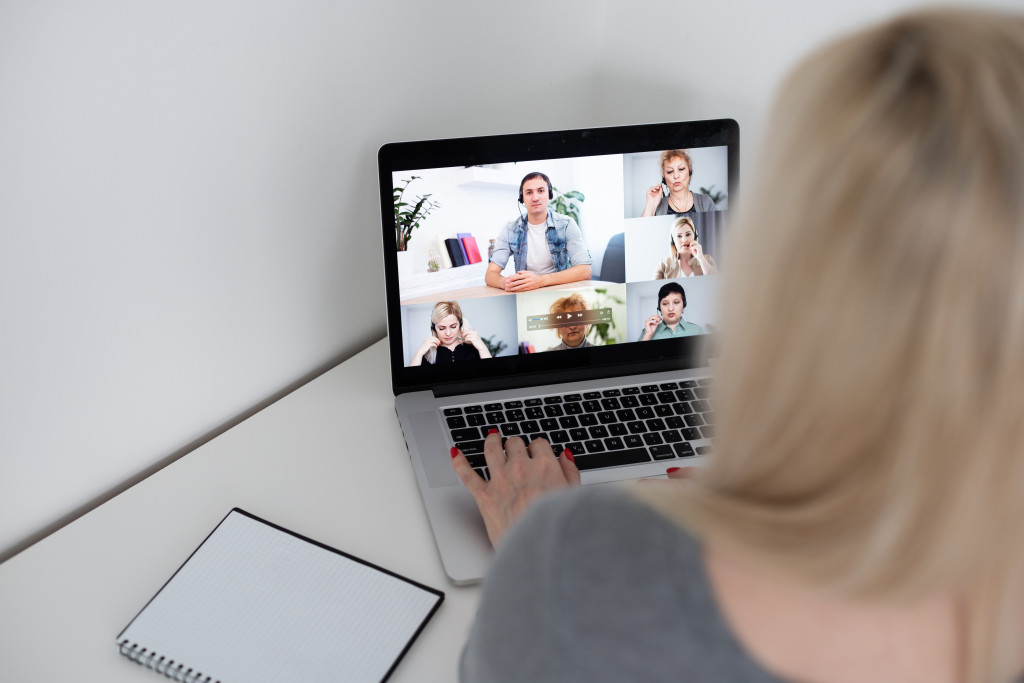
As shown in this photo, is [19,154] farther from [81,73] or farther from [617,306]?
[617,306]

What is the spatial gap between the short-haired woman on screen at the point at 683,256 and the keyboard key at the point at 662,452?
196mm

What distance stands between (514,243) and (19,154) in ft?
1.49

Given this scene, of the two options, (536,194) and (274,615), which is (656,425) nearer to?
(536,194)

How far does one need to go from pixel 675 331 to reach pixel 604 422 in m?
0.15

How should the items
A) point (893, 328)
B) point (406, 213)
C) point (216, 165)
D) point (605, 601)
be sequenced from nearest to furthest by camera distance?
1. point (893, 328)
2. point (605, 601)
3. point (216, 165)
4. point (406, 213)

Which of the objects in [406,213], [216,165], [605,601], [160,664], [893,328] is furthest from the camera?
[406,213]

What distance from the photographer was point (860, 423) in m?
0.33

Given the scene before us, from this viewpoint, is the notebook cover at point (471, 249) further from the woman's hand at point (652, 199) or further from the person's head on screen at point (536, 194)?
the woman's hand at point (652, 199)

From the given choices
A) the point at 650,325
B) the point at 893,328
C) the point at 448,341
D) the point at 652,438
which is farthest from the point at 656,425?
the point at 893,328

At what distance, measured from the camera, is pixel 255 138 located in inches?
29.6

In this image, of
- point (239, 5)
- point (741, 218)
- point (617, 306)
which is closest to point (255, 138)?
point (239, 5)

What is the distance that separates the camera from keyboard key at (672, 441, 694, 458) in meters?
0.81

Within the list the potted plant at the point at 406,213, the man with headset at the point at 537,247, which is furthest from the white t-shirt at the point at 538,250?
the potted plant at the point at 406,213

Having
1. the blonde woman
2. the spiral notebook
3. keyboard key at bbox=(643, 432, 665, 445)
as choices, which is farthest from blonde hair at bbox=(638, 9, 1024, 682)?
keyboard key at bbox=(643, 432, 665, 445)
